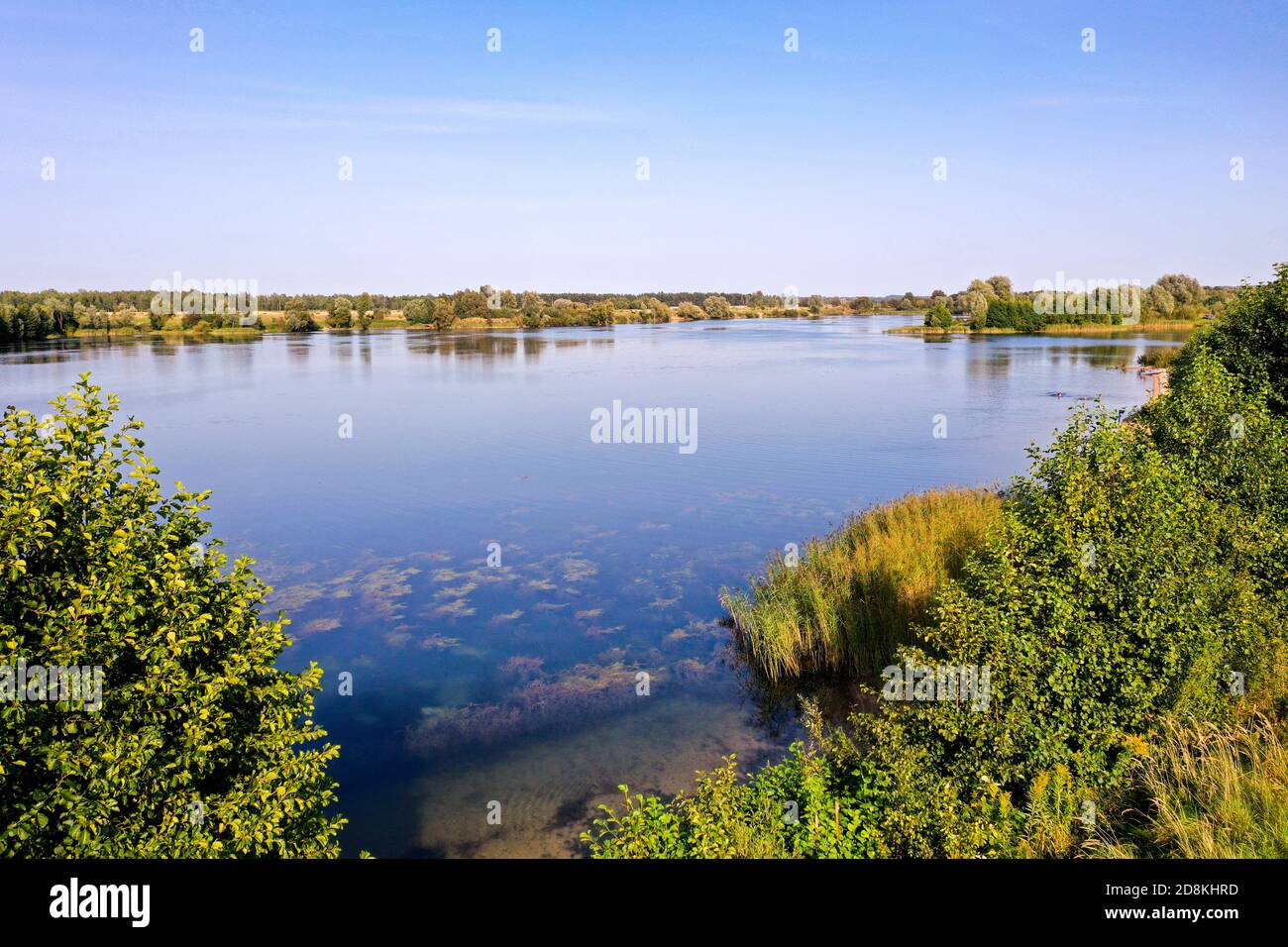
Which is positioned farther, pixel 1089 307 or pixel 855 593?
pixel 1089 307

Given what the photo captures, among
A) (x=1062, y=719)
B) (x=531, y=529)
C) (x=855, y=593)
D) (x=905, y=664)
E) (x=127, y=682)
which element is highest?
(x=127, y=682)

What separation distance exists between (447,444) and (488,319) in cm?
12996

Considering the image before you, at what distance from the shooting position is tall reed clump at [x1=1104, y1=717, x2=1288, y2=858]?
313 inches

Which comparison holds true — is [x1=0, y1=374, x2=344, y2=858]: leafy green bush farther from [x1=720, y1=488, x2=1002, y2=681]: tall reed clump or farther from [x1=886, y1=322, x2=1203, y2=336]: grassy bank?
[x1=886, y1=322, x2=1203, y2=336]: grassy bank

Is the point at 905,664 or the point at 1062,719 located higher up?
the point at 905,664

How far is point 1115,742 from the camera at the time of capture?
1055 centimetres

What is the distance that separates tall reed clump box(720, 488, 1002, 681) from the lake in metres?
1.27

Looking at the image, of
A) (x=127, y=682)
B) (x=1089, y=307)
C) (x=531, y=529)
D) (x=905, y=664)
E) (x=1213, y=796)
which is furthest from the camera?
(x=1089, y=307)

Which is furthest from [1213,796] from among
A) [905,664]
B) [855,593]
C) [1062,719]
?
[855,593]

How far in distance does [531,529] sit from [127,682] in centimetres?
2346

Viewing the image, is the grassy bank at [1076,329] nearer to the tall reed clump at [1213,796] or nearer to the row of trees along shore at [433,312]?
the row of trees along shore at [433,312]

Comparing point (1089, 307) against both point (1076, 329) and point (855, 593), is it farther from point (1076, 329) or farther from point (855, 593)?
point (855, 593)

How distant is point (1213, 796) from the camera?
8.78 meters
